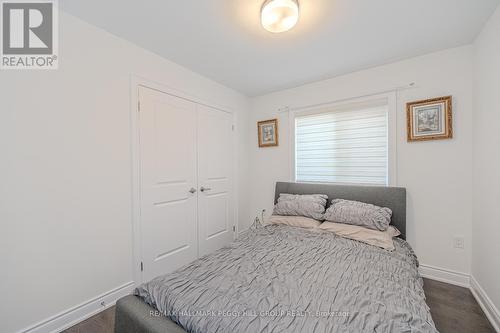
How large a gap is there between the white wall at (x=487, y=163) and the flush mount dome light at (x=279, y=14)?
1.51 m

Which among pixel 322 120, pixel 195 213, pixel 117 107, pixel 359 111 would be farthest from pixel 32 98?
pixel 359 111

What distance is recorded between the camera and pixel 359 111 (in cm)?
262

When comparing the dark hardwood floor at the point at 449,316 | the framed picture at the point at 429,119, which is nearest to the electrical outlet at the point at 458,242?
the dark hardwood floor at the point at 449,316

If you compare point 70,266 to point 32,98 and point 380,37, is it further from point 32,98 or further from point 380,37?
point 380,37

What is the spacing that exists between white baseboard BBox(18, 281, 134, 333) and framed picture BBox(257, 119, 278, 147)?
2.45m

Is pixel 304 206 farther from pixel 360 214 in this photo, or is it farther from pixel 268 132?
pixel 268 132

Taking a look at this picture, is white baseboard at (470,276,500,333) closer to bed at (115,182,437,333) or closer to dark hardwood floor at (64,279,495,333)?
dark hardwood floor at (64,279,495,333)

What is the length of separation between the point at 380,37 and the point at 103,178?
108 inches

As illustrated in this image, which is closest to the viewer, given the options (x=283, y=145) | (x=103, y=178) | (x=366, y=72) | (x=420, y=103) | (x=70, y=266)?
(x=70, y=266)

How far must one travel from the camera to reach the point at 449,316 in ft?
5.44

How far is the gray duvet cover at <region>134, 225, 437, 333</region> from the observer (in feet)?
3.07

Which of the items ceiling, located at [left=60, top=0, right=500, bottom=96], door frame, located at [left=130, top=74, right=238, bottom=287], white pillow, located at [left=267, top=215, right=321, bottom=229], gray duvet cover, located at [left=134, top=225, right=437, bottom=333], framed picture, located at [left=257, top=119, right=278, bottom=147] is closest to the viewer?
gray duvet cover, located at [left=134, top=225, right=437, bottom=333]

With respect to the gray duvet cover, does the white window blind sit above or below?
above
